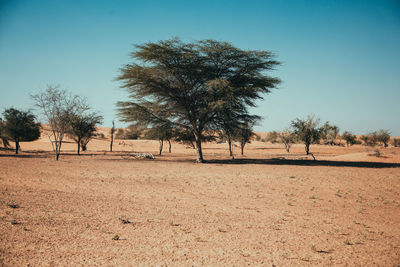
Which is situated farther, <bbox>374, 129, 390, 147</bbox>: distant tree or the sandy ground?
<bbox>374, 129, 390, 147</bbox>: distant tree

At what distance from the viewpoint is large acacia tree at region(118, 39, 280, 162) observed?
2131 cm

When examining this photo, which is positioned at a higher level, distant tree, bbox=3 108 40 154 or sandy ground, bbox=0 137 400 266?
distant tree, bbox=3 108 40 154

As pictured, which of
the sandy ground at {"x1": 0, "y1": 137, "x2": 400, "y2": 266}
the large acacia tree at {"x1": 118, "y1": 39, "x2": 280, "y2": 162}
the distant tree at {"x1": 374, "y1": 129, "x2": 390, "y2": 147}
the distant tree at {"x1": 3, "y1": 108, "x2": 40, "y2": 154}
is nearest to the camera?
the sandy ground at {"x1": 0, "y1": 137, "x2": 400, "y2": 266}

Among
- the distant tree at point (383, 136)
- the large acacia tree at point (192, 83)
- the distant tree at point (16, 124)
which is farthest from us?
the distant tree at point (383, 136)

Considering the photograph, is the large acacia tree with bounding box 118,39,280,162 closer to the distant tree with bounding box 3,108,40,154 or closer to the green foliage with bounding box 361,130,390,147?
the distant tree with bounding box 3,108,40,154

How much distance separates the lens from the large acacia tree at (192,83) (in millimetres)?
21312

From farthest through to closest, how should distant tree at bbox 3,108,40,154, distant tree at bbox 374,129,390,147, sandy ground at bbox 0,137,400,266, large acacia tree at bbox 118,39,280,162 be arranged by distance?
distant tree at bbox 374,129,390,147 < distant tree at bbox 3,108,40,154 < large acacia tree at bbox 118,39,280,162 < sandy ground at bbox 0,137,400,266

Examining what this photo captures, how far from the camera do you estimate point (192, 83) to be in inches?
922

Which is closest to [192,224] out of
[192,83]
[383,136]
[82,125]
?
[192,83]

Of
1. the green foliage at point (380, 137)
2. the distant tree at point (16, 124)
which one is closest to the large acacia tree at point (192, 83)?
the distant tree at point (16, 124)

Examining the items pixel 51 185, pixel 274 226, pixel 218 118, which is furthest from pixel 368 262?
pixel 218 118

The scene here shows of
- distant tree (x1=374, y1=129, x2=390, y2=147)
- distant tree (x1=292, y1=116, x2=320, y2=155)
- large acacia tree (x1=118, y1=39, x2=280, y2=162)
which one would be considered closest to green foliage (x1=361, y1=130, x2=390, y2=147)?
distant tree (x1=374, y1=129, x2=390, y2=147)

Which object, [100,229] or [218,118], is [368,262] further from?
[218,118]

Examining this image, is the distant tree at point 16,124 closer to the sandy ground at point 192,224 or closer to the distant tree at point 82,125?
the distant tree at point 82,125
